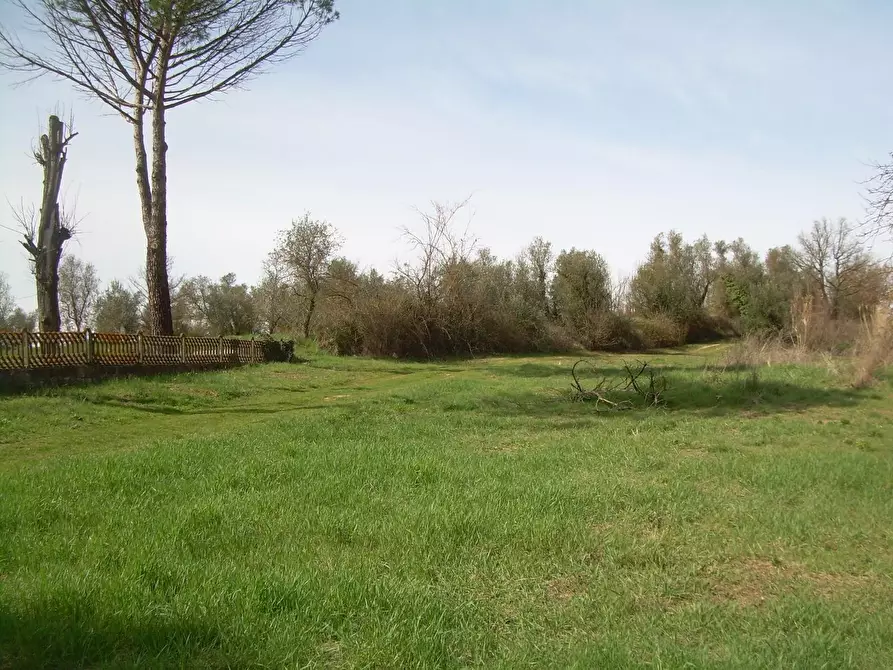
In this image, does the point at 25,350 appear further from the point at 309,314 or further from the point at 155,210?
the point at 309,314

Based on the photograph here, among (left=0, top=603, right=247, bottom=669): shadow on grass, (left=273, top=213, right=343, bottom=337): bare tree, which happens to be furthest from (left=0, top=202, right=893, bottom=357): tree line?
(left=0, top=603, right=247, bottom=669): shadow on grass

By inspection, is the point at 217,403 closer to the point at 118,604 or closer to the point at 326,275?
the point at 118,604

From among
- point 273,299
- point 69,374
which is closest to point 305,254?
point 273,299

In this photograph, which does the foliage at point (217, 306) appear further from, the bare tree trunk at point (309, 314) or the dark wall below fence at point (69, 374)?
the dark wall below fence at point (69, 374)

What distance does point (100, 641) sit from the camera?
298 cm

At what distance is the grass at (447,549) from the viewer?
3.04 meters

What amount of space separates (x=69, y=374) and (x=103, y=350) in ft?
4.66

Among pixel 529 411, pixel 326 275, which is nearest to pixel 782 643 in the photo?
pixel 529 411

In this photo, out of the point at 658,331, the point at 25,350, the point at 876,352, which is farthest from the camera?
the point at 658,331

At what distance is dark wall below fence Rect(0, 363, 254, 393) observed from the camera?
12606 mm

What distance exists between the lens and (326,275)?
36.4m

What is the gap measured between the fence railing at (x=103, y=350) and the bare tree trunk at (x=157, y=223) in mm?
1693

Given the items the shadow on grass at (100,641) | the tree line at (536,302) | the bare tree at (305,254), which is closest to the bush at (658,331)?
the tree line at (536,302)

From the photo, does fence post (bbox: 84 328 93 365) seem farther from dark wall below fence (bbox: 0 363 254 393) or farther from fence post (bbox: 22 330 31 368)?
fence post (bbox: 22 330 31 368)
